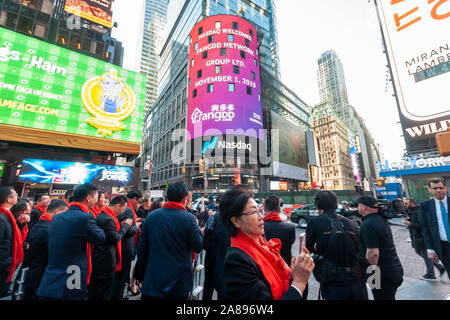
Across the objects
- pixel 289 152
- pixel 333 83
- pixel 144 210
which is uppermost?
pixel 333 83

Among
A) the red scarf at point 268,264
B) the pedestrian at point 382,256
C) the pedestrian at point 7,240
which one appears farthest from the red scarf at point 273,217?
the pedestrian at point 7,240

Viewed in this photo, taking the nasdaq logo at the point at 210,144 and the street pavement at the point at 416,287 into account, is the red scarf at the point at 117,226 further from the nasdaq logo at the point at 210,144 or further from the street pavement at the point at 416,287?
the nasdaq logo at the point at 210,144

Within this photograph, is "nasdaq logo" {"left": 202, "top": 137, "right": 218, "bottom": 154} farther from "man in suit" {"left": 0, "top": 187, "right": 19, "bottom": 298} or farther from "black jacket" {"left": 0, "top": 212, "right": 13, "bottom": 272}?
"black jacket" {"left": 0, "top": 212, "right": 13, "bottom": 272}

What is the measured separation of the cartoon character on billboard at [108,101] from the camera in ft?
55.0

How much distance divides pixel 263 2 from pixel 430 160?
218 feet

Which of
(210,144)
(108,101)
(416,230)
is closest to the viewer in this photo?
(416,230)

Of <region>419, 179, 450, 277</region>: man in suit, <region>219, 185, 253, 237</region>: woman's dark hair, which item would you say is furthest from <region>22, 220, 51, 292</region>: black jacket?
<region>419, 179, 450, 277</region>: man in suit

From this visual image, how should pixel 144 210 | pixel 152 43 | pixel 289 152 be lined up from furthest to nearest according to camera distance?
pixel 152 43 → pixel 289 152 → pixel 144 210

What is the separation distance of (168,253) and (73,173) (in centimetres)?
1773

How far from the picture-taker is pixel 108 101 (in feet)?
57.6

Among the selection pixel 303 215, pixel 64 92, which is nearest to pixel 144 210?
pixel 303 215

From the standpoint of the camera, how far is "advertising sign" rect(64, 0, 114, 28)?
2083 cm

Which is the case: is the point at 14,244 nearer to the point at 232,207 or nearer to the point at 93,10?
the point at 232,207

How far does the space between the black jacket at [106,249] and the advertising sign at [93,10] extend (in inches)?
1122
